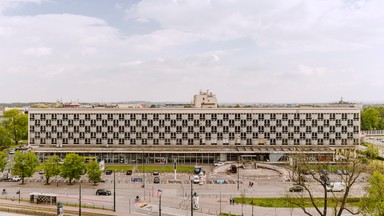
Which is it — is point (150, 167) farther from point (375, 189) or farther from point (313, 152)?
point (375, 189)

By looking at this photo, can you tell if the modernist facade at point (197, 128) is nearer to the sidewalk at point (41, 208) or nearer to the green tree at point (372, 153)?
the green tree at point (372, 153)

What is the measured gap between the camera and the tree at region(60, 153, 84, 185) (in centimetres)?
6400

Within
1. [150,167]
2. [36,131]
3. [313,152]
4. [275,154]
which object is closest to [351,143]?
[313,152]

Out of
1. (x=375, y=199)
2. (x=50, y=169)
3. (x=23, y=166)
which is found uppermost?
(x=375, y=199)

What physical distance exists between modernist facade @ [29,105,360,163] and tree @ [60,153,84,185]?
2430 centimetres

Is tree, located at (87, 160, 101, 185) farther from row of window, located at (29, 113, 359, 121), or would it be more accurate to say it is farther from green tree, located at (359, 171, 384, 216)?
green tree, located at (359, 171, 384, 216)

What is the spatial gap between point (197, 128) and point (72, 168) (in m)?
35.3

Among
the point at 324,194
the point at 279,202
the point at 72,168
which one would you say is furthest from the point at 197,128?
the point at 324,194

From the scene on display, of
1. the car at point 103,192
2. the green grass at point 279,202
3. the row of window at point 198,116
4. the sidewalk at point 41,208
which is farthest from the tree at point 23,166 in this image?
the green grass at point 279,202

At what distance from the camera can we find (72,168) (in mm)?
64000

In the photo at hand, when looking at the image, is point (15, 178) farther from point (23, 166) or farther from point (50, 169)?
point (50, 169)

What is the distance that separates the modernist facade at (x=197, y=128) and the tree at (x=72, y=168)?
79.7 feet

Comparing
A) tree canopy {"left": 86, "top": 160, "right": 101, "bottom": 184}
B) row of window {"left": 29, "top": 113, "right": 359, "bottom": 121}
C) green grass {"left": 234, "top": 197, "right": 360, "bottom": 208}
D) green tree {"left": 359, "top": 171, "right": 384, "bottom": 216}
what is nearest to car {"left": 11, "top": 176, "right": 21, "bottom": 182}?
tree canopy {"left": 86, "top": 160, "right": 101, "bottom": 184}

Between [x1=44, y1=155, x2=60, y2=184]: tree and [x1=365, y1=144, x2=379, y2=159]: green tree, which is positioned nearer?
[x1=44, y1=155, x2=60, y2=184]: tree
